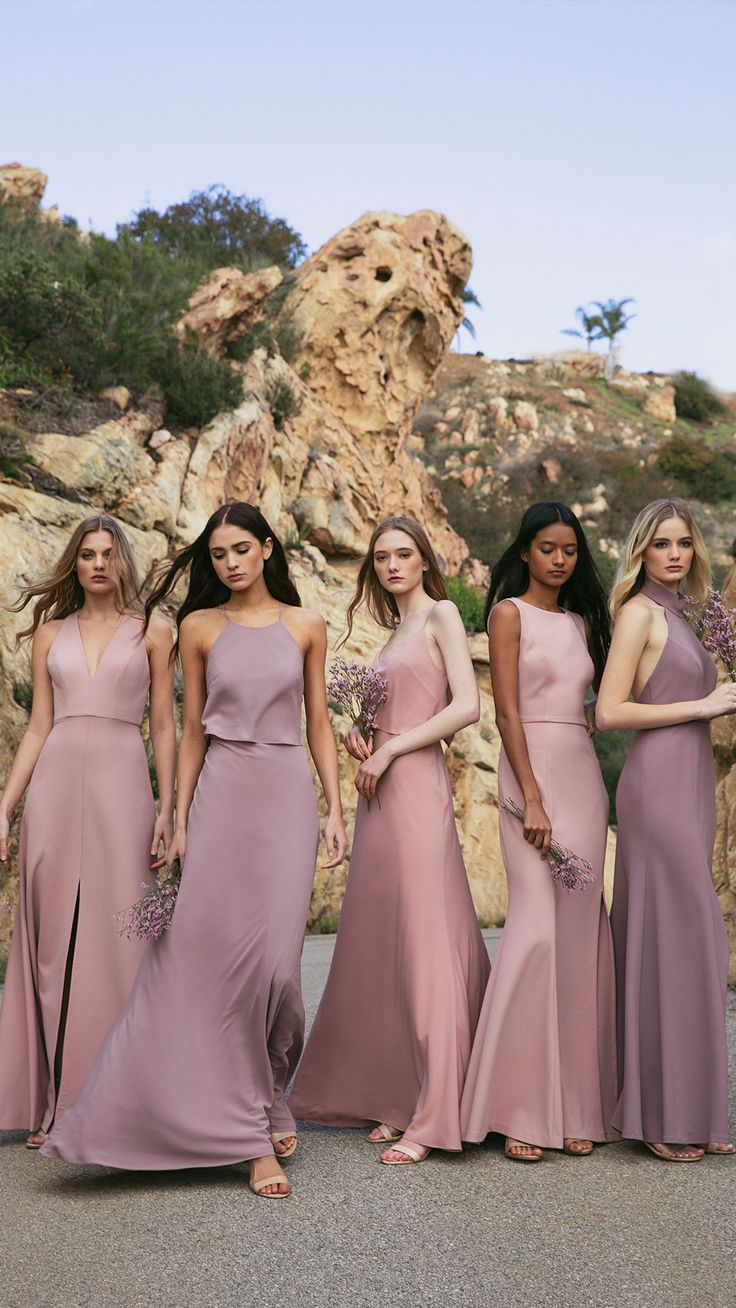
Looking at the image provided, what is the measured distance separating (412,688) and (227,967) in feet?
5.02

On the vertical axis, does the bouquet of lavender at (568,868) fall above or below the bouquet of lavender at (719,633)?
below

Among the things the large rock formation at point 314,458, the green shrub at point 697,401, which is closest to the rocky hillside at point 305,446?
the large rock formation at point 314,458

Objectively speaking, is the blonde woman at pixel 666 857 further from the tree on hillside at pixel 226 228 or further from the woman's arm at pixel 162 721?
the tree on hillside at pixel 226 228

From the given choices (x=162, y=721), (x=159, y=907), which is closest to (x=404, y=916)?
(x=159, y=907)

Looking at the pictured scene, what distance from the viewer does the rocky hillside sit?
14.0 meters

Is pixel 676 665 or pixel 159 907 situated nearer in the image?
pixel 159 907

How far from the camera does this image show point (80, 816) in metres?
5.82

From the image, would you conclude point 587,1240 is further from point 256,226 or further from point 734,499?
Answer: point 734,499

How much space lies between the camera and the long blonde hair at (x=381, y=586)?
19.6 ft

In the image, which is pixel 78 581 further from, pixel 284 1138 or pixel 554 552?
pixel 284 1138

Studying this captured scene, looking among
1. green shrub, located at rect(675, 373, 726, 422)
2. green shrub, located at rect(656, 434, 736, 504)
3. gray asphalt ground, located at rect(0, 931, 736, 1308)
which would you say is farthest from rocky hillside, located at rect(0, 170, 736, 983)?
green shrub, located at rect(675, 373, 726, 422)

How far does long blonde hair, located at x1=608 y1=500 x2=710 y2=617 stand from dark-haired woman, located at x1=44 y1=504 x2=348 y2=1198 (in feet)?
4.34

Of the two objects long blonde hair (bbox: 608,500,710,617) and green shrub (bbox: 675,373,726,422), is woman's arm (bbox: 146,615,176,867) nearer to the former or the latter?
long blonde hair (bbox: 608,500,710,617)

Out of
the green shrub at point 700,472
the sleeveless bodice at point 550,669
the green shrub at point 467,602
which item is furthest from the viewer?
the green shrub at point 700,472
